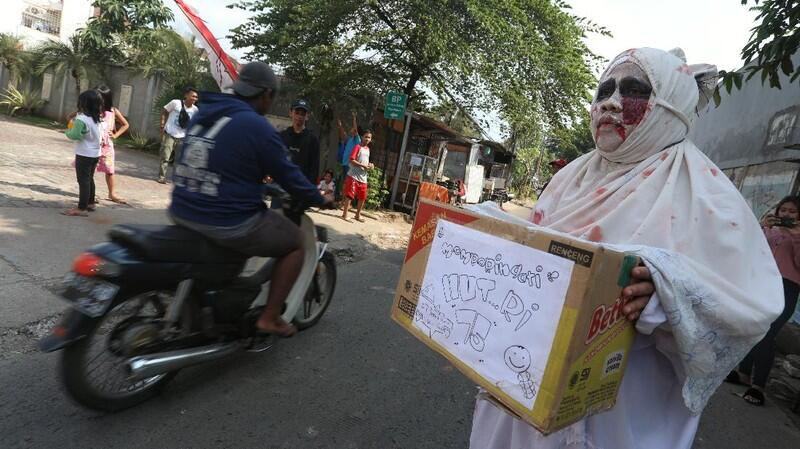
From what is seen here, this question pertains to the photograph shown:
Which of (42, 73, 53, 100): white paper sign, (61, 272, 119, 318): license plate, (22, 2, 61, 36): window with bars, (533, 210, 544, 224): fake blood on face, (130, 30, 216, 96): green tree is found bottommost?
(61, 272, 119, 318): license plate

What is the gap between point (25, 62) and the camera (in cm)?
1977

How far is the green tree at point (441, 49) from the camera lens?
33.2 ft

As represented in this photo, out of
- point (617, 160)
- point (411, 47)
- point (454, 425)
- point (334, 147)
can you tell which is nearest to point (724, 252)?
point (617, 160)

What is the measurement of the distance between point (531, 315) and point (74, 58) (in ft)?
69.7

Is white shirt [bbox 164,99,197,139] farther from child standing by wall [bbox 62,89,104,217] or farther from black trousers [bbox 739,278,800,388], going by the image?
black trousers [bbox 739,278,800,388]

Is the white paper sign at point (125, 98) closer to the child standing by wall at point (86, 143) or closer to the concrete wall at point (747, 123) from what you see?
the child standing by wall at point (86, 143)

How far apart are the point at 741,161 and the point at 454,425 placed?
8468mm

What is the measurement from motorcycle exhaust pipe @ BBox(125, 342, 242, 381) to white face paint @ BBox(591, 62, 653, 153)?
Answer: 2279mm

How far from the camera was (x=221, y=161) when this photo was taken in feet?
8.28

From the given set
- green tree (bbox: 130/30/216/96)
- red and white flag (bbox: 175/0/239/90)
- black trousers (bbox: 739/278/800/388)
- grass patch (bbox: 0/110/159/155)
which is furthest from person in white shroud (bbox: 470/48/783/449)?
grass patch (bbox: 0/110/159/155)

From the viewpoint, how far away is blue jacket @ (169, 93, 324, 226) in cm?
252

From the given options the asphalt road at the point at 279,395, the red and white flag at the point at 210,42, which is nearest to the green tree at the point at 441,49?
the red and white flag at the point at 210,42

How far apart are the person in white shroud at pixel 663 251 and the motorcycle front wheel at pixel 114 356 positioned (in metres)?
1.77

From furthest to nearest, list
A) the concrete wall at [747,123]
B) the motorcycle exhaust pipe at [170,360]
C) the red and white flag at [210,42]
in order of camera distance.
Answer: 1. the concrete wall at [747,123]
2. the red and white flag at [210,42]
3. the motorcycle exhaust pipe at [170,360]
